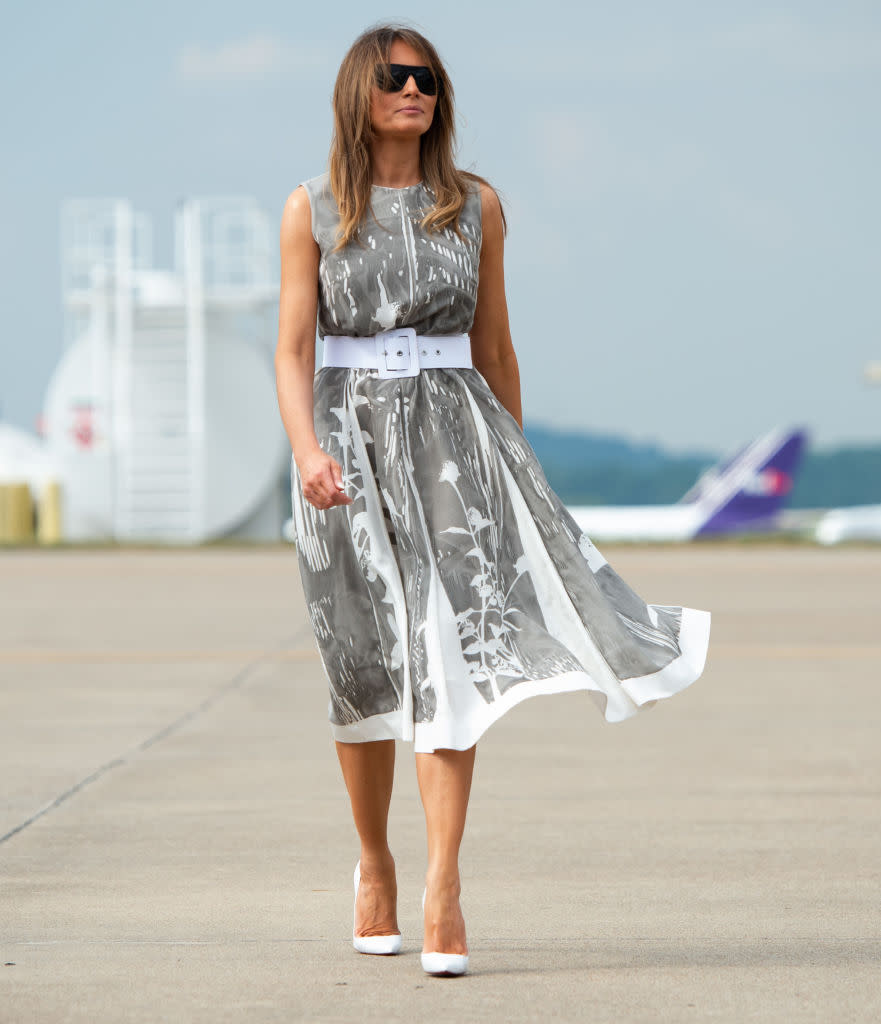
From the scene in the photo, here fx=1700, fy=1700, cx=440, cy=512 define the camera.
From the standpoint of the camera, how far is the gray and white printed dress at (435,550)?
11.3ft

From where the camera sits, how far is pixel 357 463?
140 inches

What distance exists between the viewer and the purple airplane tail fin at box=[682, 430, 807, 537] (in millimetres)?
47781

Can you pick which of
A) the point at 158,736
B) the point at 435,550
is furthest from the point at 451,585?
the point at 158,736

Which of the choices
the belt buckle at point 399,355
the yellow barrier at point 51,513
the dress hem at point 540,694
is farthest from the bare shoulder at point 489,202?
the yellow barrier at point 51,513

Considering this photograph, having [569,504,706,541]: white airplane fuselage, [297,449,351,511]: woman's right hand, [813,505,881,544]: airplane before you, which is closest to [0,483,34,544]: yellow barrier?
[569,504,706,541]: white airplane fuselage

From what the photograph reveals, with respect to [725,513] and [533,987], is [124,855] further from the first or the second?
[725,513]

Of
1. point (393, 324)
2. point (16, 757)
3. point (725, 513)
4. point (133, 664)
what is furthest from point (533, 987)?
point (725, 513)

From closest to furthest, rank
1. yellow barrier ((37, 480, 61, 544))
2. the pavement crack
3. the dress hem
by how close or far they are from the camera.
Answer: the dress hem
the pavement crack
yellow barrier ((37, 480, 61, 544))

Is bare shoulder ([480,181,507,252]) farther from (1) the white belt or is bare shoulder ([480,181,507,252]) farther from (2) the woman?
(1) the white belt

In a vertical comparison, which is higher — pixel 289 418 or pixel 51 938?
pixel 289 418

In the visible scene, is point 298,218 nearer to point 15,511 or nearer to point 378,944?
point 378,944

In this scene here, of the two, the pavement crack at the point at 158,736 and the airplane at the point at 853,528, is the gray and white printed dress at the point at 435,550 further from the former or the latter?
the airplane at the point at 853,528

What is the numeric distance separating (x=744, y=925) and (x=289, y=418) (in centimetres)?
155

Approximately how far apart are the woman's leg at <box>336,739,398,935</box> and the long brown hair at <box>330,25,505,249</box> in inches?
42.8
